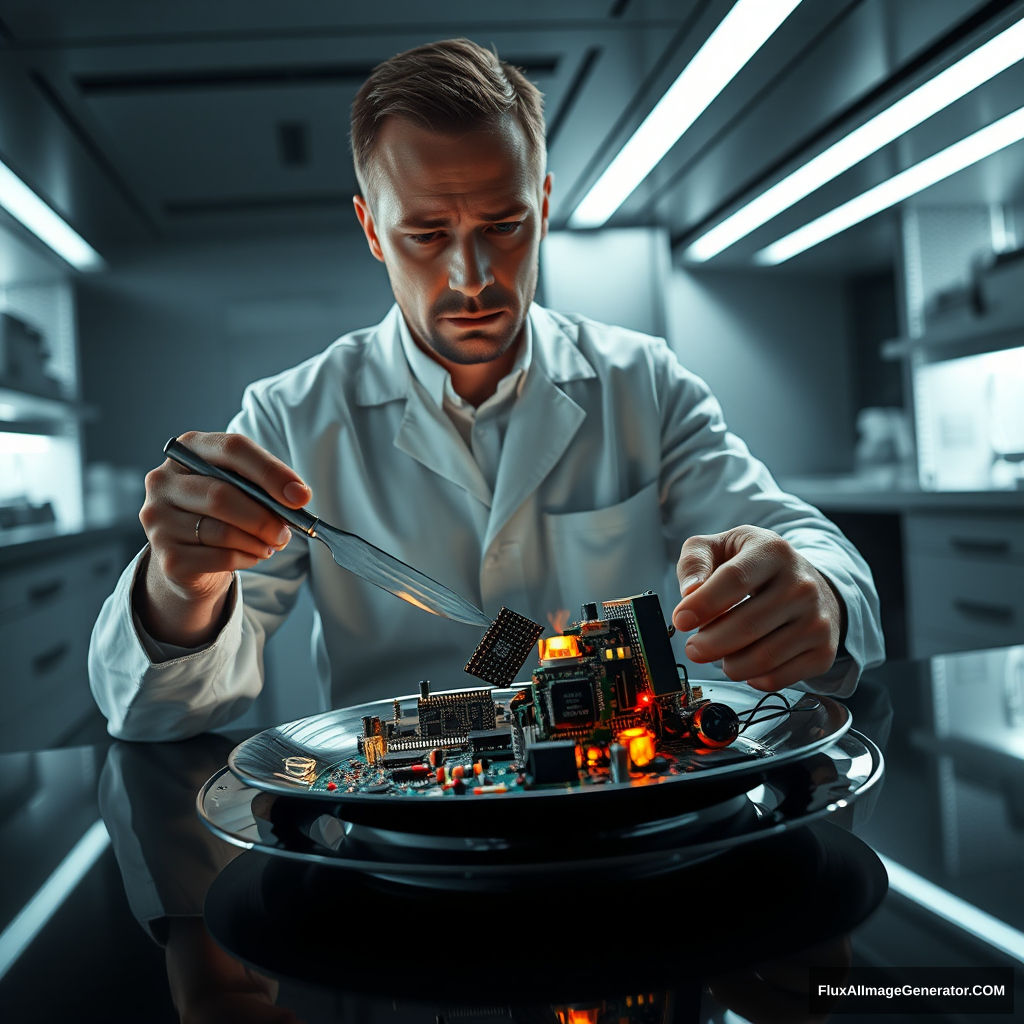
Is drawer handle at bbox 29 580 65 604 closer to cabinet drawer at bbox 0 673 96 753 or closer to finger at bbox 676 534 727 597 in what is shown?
cabinet drawer at bbox 0 673 96 753

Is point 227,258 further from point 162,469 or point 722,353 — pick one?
point 162,469

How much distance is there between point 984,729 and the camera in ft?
2.54

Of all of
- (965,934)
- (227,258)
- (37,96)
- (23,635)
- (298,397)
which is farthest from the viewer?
(227,258)

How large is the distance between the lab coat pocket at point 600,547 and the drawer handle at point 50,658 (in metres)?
2.13

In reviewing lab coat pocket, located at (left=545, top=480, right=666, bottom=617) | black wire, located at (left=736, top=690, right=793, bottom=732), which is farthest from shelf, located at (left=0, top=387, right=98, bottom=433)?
black wire, located at (left=736, top=690, right=793, bottom=732)

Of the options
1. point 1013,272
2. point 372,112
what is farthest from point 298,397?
point 1013,272

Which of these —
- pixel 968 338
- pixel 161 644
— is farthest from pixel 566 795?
pixel 968 338

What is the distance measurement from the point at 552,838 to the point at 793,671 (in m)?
0.33

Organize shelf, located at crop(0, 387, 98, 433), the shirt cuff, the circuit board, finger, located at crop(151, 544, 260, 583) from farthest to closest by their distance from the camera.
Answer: shelf, located at crop(0, 387, 98, 433) < the shirt cuff < finger, located at crop(151, 544, 260, 583) < the circuit board

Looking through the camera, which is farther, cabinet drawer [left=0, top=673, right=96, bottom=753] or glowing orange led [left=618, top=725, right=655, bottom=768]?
cabinet drawer [left=0, top=673, right=96, bottom=753]

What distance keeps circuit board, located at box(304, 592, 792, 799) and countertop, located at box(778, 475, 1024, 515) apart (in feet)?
6.84

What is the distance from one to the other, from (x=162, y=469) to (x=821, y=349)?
13.0ft

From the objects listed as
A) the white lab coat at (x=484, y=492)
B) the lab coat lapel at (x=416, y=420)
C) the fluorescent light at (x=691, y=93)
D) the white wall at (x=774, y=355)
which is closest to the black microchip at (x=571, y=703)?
the white lab coat at (x=484, y=492)

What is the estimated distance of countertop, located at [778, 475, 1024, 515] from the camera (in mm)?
2357
